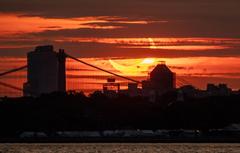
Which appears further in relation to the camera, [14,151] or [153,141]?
[153,141]

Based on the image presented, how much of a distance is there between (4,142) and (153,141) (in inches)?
775

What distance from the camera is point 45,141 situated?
19850 centimetres

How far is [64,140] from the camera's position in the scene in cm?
19900

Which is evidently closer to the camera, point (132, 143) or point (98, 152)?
point (98, 152)

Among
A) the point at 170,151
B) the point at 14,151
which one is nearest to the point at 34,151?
the point at 14,151

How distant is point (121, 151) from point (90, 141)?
44.7 m

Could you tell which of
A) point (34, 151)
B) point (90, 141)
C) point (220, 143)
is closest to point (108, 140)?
point (90, 141)

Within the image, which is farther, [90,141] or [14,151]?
[90,141]

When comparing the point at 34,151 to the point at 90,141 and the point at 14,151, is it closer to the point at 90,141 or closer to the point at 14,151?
the point at 14,151

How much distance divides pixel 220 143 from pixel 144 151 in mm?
38264

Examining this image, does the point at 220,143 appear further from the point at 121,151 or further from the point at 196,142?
the point at 121,151

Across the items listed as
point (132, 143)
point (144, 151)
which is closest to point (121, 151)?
point (144, 151)

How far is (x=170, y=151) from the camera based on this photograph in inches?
6068

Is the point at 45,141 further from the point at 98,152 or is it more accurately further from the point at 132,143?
the point at 98,152
